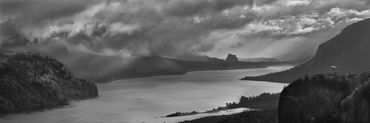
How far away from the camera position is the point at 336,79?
13662cm

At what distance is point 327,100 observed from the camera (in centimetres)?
13325

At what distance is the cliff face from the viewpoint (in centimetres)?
12281

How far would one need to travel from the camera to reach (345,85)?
134m

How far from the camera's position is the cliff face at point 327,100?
12281 centimetres

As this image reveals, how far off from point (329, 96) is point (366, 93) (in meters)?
12.8

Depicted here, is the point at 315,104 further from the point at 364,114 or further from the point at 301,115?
the point at 364,114

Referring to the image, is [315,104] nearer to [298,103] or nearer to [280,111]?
[298,103]

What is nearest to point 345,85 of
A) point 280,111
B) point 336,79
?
point 336,79

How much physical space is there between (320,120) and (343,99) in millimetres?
7676

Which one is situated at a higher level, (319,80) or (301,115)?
(319,80)

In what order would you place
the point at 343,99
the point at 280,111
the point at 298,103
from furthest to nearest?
the point at 280,111
the point at 298,103
the point at 343,99

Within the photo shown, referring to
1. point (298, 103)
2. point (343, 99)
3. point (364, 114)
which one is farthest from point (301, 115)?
point (364, 114)

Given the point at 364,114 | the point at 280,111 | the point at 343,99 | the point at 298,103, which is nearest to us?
the point at 364,114

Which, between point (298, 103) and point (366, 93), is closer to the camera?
point (366, 93)
